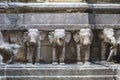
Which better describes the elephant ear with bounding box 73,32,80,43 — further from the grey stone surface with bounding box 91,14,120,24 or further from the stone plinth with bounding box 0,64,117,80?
the stone plinth with bounding box 0,64,117,80

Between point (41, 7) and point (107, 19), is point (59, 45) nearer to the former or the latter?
point (41, 7)

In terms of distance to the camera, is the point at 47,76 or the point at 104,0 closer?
the point at 47,76

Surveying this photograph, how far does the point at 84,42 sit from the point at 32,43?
1.15m

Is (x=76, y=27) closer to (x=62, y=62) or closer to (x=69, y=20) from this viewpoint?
(x=69, y=20)

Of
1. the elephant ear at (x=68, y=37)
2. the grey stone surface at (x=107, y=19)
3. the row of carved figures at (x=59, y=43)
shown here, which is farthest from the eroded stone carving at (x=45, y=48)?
the grey stone surface at (x=107, y=19)

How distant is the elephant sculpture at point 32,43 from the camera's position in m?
8.83

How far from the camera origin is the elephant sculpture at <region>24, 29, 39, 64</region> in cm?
883

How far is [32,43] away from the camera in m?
8.82

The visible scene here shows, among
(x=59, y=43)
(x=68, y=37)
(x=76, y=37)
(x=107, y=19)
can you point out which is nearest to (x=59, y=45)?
(x=59, y=43)

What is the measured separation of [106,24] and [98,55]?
2.47 ft

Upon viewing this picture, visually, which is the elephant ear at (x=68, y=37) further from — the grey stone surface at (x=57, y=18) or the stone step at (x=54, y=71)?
the stone step at (x=54, y=71)

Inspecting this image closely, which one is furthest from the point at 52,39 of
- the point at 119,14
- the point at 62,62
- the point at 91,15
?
the point at 119,14

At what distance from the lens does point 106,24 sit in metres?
9.34

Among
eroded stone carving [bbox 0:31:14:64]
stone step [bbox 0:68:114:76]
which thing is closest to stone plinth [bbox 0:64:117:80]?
stone step [bbox 0:68:114:76]
